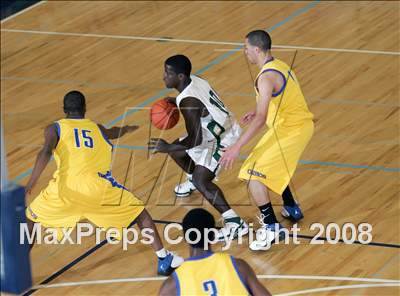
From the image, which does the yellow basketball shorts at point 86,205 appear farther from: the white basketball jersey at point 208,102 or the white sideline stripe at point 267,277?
the white basketball jersey at point 208,102

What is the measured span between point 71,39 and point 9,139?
3.11 m

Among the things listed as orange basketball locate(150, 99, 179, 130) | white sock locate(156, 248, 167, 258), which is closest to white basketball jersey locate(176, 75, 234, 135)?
orange basketball locate(150, 99, 179, 130)

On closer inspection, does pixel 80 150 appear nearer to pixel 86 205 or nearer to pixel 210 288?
pixel 86 205

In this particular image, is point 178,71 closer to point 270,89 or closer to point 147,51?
point 270,89

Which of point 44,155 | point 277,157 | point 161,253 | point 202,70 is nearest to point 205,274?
point 44,155

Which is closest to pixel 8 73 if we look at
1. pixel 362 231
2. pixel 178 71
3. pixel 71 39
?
pixel 71 39

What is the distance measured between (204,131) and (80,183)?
121 centimetres

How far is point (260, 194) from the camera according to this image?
7.97 meters

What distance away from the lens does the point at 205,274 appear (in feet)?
16.4

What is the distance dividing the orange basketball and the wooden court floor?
945 millimetres

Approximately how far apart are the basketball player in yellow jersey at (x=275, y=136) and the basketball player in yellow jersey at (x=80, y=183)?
911mm

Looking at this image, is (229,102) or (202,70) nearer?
(229,102)

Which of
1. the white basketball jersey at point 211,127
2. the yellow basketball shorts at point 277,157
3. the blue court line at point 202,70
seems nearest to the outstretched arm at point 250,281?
the yellow basketball shorts at point 277,157

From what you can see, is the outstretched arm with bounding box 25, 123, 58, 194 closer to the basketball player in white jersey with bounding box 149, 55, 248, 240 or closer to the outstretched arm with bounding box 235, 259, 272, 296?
the basketball player in white jersey with bounding box 149, 55, 248, 240
